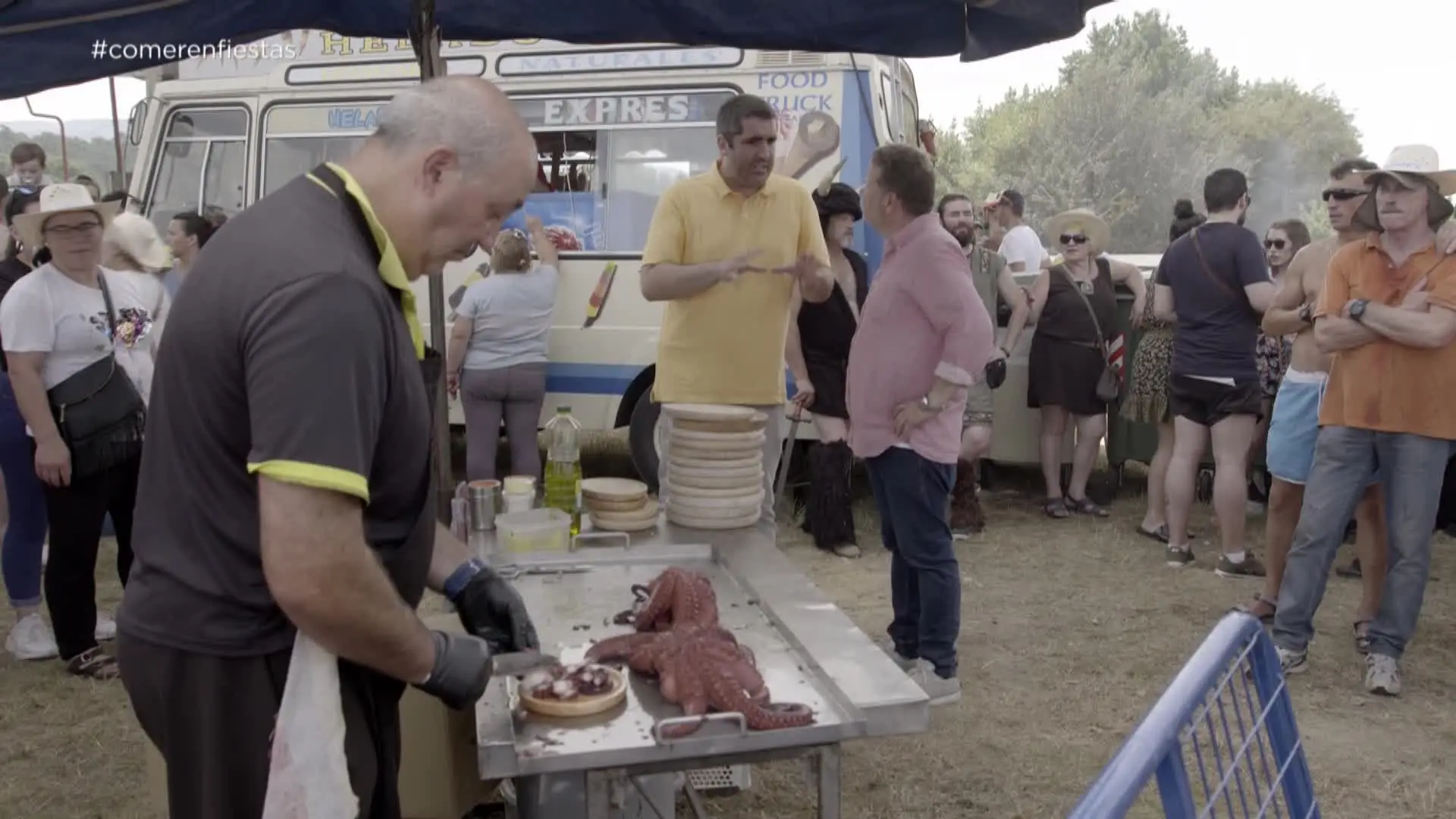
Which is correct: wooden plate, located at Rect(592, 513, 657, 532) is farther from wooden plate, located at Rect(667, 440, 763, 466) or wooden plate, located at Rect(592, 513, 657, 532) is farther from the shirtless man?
the shirtless man

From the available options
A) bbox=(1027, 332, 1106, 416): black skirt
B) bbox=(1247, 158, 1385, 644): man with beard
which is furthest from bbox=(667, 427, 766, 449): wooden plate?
bbox=(1027, 332, 1106, 416): black skirt

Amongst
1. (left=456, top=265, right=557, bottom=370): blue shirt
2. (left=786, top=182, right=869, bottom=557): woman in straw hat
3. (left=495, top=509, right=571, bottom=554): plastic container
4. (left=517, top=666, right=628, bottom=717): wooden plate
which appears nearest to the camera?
(left=517, top=666, right=628, bottom=717): wooden plate

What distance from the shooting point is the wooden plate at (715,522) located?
3547mm

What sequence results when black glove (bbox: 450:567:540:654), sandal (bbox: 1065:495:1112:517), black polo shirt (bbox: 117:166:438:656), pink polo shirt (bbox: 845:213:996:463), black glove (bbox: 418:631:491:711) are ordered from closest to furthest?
black polo shirt (bbox: 117:166:438:656), black glove (bbox: 418:631:491:711), black glove (bbox: 450:567:540:654), pink polo shirt (bbox: 845:213:996:463), sandal (bbox: 1065:495:1112:517)

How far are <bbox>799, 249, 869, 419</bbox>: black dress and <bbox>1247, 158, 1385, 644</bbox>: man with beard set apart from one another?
7.01ft

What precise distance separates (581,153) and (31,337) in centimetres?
362

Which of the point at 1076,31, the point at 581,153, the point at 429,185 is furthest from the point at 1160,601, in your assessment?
the point at 429,185

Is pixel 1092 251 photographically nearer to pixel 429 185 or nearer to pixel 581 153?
pixel 581 153

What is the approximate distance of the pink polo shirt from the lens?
13.2 ft

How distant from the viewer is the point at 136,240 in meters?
5.27

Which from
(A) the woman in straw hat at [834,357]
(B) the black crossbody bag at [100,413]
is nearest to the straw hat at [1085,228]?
(A) the woman in straw hat at [834,357]

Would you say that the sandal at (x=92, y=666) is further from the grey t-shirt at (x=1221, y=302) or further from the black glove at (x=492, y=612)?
the grey t-shirt at (x=1221, y=302)

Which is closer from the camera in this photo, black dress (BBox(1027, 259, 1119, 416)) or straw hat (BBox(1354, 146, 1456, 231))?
straw hat (BBox(1354, 146, 1456, 231))

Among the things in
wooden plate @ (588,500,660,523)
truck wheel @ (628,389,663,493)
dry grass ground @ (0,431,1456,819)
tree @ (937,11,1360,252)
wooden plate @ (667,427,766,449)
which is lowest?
dry grass ground @ (0,431,1456,819)
